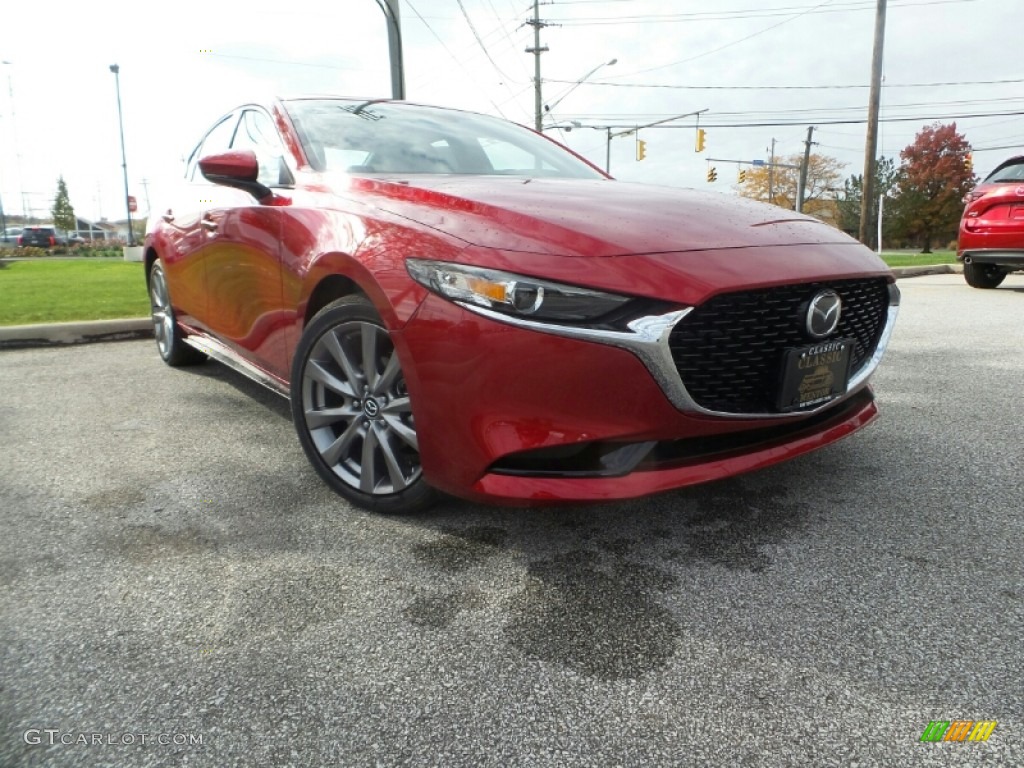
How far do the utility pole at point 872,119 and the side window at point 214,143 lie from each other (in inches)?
603

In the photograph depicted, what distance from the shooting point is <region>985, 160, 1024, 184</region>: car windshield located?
8227 millimetres

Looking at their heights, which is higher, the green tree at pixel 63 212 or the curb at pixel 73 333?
the green tree at pixel 63 212

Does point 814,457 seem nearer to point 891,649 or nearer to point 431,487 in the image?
point 891,649

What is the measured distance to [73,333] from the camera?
567 cm

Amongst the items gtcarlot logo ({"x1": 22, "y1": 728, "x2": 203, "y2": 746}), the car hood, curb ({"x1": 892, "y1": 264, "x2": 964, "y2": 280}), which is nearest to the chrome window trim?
the car hood

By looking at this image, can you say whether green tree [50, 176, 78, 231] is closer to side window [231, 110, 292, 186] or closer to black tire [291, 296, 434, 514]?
side window [231, 110, 292, 186]

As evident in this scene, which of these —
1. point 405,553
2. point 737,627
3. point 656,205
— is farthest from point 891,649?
point 656,205

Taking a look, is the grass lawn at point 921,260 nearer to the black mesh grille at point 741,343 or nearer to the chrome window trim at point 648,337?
the black mesh grille at point 741,343

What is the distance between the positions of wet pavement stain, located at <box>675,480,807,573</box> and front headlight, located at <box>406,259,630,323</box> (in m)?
0.76

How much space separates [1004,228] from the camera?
8195mm

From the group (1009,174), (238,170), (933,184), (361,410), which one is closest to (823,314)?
(361,410)

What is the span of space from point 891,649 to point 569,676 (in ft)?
2.33

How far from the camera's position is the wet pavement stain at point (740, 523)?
2.03 meters

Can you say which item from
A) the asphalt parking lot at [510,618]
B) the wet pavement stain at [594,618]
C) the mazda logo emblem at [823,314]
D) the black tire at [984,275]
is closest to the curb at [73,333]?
the asphalt parking lot at [510,618]
